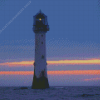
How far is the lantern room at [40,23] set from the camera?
5691 cm

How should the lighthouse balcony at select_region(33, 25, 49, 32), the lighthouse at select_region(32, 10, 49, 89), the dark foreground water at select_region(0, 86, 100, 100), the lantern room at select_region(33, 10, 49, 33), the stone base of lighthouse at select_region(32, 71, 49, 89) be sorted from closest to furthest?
the dark foreground water at select_region(0, 86, 100, 100) → the lighthouse at select_region(32, 10, 49, 89) → the stone base of lighthouse at select_region(32, 71, 49, 89) → the lighthouse balcony at select_region(33, 25, 49, 32) → the lantern room at select_region(33, 10, 49, 33)

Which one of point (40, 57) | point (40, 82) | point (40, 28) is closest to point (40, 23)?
point (40, 28)

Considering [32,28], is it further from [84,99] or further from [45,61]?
[84,99]

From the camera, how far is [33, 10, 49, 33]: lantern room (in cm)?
5691

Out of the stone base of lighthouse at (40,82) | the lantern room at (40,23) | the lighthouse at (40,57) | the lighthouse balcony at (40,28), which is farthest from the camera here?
the lantern room at (40,23)

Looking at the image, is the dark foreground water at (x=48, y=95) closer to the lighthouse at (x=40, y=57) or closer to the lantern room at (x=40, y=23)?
the lighthouse at (x=40, y=57)

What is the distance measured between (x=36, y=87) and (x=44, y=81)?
6.31ft

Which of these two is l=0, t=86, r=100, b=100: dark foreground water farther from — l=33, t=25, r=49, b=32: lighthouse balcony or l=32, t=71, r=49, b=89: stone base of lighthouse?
l=33, t=25, r=49, b=32: lighthouse balcony

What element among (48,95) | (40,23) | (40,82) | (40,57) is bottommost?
(48,95)

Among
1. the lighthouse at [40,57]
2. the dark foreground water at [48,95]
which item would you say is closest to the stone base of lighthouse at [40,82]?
the lighthouse at [40,57]

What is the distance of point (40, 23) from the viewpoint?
58.4 meters

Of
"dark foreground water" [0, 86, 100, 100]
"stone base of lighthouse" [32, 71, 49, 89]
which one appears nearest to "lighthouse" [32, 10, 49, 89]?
"stone base of lighthouse" [32, 71, 49, 89]

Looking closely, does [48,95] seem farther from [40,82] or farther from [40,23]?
[40,23]

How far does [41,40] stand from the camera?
56.0m
